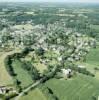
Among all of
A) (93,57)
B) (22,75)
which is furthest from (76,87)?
(93,57)

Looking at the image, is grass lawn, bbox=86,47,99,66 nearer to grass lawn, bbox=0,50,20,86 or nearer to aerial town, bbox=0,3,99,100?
aerial town, bbox=0,3,99,100

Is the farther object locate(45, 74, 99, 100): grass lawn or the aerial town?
the aerial town

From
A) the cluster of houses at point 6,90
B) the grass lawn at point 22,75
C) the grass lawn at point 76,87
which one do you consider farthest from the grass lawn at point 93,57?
the cluster of houses at point 6,90

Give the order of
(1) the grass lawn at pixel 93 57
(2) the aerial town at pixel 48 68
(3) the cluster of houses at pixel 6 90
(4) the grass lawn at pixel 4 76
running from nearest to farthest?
(3) the cluster of houses at pixel 6 90 < (2) the aerial town at pixel 48 68 < (4) the grass lawn at pixel 4 76 < (1) the grass lawn at pixel 93 57

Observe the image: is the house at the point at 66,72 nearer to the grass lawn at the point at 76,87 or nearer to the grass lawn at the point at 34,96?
the grass lawn at the point at 76,87

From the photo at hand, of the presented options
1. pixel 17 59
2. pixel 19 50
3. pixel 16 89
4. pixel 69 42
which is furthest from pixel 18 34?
pixel 16 89

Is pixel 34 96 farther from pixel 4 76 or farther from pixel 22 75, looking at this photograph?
pixel 4 76

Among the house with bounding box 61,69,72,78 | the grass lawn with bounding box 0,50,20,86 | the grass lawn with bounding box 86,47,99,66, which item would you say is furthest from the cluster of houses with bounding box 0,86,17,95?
the grass lawn with bounding box 86,47,99,66

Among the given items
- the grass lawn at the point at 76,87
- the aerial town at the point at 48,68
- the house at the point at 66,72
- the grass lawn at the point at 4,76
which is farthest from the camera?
the house at the point at 66,72
